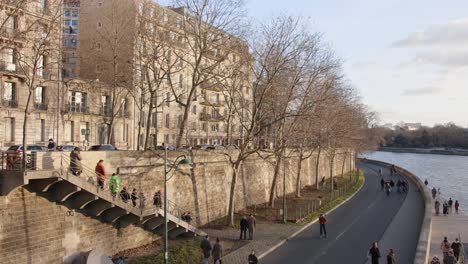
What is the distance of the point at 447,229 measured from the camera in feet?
118

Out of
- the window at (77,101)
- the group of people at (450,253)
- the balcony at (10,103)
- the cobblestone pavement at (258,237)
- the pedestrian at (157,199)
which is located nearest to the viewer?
the group of people at (450,253)

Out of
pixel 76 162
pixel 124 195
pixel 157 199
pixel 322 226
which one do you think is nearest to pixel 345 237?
pixel 322 226

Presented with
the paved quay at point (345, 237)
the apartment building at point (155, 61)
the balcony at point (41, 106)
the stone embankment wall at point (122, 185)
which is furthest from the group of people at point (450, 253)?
the balcony at point (41, 106)

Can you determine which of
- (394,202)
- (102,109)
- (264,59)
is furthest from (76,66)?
(394,202)

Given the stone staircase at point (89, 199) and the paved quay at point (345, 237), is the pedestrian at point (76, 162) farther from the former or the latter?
the paved quay at point (345, 237)

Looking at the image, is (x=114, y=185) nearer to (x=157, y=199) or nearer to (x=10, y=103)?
(x=157, y=199)

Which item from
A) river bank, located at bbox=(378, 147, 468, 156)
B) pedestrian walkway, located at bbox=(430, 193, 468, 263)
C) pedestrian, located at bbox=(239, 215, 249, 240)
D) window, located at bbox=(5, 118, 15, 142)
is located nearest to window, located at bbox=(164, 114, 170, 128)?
window, located at bbox=(5, 118, 15, 142)

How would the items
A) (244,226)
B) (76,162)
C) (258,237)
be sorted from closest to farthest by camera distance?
(76,162)
(244,226)
(258,237)

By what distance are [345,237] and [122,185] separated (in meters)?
13.6

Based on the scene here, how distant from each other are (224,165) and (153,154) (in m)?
8.91

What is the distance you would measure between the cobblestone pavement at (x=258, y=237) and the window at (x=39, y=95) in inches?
843

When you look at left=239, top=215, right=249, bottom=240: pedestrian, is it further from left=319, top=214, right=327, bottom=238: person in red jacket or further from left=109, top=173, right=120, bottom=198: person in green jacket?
left=109, top=173, right=120, bottom=198: person in green jacket

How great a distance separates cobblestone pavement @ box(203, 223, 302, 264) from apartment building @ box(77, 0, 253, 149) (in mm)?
7562

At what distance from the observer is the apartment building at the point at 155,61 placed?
3284 centimetres
